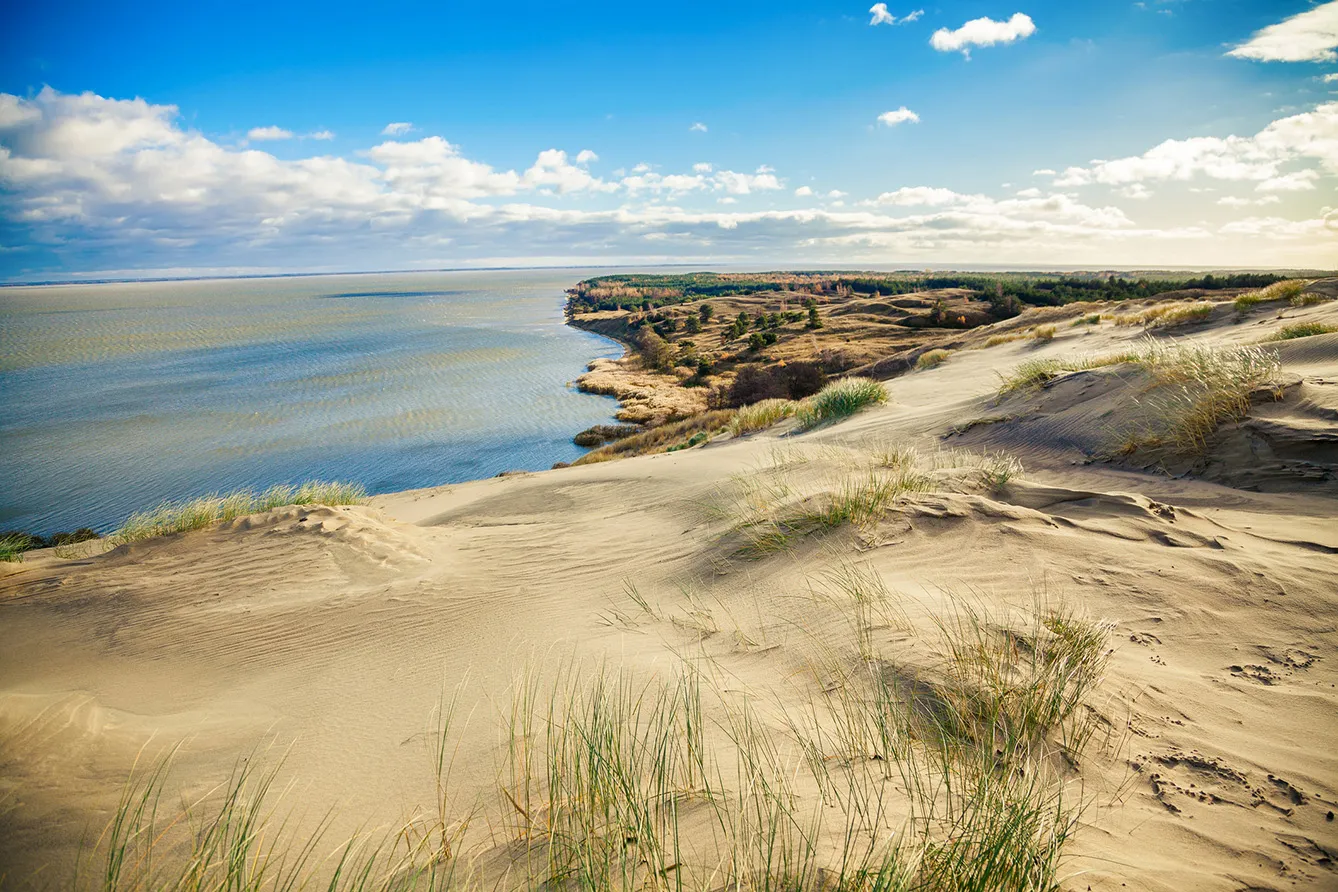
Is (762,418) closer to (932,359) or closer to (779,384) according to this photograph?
(779,384)

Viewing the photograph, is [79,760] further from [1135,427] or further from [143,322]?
[143,322]

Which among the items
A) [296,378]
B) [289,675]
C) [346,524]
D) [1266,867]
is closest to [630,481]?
[346,524]

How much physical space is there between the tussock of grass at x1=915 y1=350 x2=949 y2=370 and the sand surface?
1460cm

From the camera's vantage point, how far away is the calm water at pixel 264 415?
22953mm

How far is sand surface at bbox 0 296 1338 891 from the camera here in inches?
88.4

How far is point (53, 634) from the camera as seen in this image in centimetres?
511

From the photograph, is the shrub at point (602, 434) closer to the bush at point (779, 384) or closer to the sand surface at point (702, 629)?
the bush at point (779, 384)

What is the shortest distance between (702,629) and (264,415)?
1511 inches

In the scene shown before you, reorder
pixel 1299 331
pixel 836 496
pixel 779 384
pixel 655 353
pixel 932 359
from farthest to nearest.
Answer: pixel 655 353
pixel 779 384
pixel 932 359
pixel 1299 331
pixel 836 496

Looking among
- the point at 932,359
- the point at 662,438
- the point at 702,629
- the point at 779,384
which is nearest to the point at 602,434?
the point at 662,438

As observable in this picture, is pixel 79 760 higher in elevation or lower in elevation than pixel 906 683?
lower

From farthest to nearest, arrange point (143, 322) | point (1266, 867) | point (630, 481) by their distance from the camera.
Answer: point (143, 322) < point (630, 481) < point (1266, 867)

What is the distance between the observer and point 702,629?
4.08m

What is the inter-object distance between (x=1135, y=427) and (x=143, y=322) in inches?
5372
